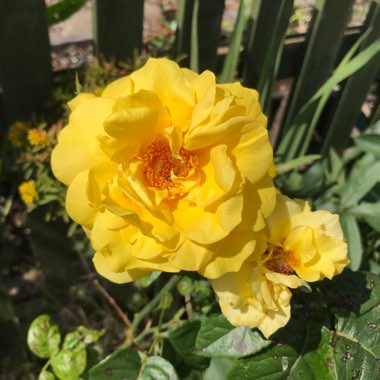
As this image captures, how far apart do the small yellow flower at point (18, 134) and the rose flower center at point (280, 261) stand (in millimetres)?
837

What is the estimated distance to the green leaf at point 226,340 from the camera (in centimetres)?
97

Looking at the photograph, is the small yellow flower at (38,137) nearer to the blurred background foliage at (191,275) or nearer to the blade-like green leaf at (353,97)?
the blurred background foliage at (191,275)

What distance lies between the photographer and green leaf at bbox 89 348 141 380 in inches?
41.5

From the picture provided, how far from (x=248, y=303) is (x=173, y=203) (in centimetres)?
19

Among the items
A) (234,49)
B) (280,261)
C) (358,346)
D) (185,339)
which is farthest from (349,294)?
(234,49)

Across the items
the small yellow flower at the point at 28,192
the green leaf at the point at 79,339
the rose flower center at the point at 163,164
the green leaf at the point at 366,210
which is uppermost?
the rose flower center at the point at 163,164

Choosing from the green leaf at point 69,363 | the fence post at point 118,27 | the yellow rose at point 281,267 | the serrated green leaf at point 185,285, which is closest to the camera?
the yellow rose at point 281,267

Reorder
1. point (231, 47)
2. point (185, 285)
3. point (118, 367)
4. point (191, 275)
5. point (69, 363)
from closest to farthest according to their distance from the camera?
point (191, 275), point (118, 367), point (69, 363), point (185, 285), point (231, 47)

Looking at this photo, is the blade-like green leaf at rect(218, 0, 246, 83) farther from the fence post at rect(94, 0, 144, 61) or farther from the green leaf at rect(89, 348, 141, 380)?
the green leaf at rect(89, 348, 141, 380)

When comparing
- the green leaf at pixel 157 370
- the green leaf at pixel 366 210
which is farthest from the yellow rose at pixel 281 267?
the green leaf at pixel 366 210

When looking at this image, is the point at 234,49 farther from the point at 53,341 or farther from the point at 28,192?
the point at 53,341

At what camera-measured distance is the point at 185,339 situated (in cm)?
114

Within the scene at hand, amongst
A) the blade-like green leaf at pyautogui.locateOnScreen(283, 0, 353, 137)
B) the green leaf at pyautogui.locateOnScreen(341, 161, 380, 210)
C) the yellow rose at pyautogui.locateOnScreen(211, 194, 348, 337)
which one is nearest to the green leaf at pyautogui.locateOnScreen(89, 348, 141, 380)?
the yellow rose at pyautogui.locateOnScreen(211, 194, 348, 337)

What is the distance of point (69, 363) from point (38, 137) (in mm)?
553
